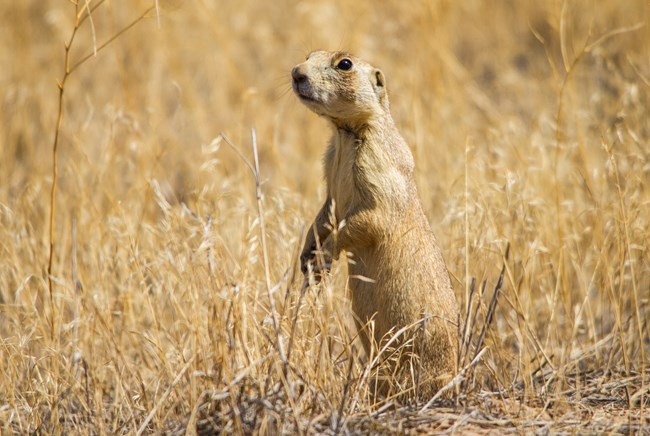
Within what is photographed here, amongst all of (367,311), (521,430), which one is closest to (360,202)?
(367,311)

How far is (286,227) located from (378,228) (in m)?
0.85

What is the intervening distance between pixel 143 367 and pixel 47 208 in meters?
2.09

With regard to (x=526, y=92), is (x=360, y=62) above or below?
above

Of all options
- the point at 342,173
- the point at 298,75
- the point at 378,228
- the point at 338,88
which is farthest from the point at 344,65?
the point at 378,228

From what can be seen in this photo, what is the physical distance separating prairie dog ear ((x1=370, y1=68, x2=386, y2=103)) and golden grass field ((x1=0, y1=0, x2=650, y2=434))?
0.51m

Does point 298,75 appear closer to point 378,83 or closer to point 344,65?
point 344,65

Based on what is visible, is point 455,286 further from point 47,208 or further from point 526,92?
point 526,92

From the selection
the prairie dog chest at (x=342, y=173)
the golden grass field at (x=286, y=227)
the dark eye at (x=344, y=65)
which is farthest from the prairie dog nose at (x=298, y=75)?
the golden grass field at (x=286, y=227)

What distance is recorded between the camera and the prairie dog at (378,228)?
140 inches

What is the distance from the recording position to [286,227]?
14.0ft

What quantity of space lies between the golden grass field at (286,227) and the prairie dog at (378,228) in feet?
0.54

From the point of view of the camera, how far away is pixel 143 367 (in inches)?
154

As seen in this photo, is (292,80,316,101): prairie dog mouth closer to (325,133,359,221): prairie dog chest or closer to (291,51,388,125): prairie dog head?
(291,51,388,125): prairie dog head

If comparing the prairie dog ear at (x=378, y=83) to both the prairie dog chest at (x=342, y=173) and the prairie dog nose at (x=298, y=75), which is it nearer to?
the prairie dog chest at (x=342, y=173)
